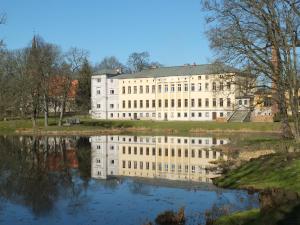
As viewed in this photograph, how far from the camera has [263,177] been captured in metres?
20.6

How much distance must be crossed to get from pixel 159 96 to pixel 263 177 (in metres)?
75.7

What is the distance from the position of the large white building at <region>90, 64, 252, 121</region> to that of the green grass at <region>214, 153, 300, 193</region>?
59.4 m

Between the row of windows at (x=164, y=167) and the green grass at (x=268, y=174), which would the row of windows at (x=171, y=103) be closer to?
the row of windows at (x=164, y=167)

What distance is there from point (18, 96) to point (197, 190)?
4718 centimetres

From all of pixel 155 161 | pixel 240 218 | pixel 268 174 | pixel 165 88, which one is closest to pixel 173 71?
pixel 165 88

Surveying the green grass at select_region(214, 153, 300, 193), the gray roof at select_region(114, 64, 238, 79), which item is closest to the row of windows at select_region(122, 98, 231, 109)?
the gray roof at select_region(114, 64, 238, 79)

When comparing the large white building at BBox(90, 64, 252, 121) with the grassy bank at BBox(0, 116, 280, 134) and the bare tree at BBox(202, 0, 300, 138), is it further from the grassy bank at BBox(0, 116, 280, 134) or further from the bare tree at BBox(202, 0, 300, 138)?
the bare tree at BBox(202, 0, 300, 138)

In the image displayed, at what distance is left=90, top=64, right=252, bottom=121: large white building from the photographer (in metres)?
90.2

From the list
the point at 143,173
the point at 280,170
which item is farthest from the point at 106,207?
the point at 143,173

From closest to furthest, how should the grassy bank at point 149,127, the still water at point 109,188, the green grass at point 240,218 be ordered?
1. the green grass at point 240,218
2. the still water at point 109,188
3. the grassy bank at point 149,127

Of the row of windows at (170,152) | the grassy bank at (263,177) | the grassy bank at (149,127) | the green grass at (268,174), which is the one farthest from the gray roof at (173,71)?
the grassy bank at (263,177)

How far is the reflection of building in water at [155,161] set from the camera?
26828mm

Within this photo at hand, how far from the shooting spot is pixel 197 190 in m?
21.1

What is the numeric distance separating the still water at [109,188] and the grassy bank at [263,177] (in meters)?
0.83
